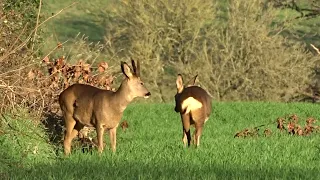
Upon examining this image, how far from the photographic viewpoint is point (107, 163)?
394 inches

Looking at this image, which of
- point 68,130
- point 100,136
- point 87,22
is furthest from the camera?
point 87,22

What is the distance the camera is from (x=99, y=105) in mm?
12047

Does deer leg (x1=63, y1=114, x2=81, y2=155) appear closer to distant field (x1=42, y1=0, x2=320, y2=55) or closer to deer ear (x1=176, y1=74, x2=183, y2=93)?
deer ear (x1=176, y1=74, x2=183, y2=93)

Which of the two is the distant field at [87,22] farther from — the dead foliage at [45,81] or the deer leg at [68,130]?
the deer leg at [68,130]

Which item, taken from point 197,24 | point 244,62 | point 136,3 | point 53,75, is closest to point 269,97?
point 244,62

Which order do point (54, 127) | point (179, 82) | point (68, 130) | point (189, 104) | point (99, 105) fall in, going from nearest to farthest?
point (99, 105) < point (68, 130) < point (54, 127) < point (189, 104) < point (179, 82)

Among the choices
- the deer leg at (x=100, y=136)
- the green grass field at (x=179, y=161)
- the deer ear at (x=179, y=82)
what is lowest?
the green grass field at (x=179, y=161)

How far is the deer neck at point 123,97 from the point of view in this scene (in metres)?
12.2

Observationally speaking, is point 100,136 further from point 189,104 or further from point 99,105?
point 189,104

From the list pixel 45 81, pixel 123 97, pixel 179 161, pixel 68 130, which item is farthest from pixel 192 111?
pixel 179 161

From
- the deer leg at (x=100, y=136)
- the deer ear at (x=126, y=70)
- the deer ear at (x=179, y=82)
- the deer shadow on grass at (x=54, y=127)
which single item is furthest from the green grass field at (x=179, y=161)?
the deer ear at (x=179, y=82)

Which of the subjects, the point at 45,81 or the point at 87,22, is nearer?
the point at 45,81

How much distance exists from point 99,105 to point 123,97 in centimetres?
45

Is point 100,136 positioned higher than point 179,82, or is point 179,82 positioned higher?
point 179,82
